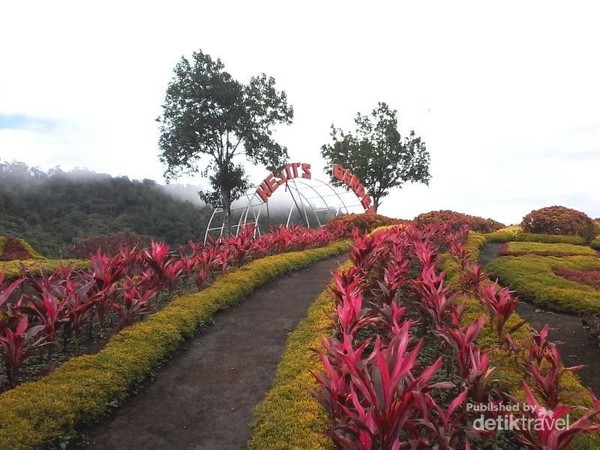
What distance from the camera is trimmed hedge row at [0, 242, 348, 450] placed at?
3.71 m

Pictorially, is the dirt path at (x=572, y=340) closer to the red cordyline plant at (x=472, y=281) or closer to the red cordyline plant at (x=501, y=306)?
the red cordyline plant at (x=501, y=306)

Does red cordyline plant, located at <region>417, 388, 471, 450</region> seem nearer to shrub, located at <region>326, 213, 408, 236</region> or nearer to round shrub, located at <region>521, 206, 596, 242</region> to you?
shrub, located at <region>326, 213, 408, 236</region>

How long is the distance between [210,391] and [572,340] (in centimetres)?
478

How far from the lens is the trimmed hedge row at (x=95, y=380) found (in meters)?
3.71

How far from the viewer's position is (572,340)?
20.6ft

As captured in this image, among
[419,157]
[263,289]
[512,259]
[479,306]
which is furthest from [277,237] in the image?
[419,157]

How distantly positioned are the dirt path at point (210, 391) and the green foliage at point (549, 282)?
4049 mm

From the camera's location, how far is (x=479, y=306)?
653cm

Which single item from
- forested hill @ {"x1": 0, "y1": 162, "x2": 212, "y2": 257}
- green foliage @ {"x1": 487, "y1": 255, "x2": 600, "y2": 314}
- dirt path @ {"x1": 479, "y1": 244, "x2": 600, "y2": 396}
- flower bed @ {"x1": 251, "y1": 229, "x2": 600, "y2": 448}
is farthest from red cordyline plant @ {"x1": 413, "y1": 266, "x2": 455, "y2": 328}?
forested hill @ {"x1": 0, "y1": 162, "x2": 212, "y2": 257}

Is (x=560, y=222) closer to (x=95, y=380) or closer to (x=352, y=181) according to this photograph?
(x=352, y=181)

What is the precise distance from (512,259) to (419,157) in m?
24.4

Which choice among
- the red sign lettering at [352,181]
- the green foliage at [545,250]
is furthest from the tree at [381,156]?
the green foliage at [545,250]

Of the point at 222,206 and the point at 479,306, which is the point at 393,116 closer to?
the point at 222,206

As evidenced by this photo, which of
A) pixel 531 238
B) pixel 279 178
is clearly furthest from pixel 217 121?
pixel 531 238
